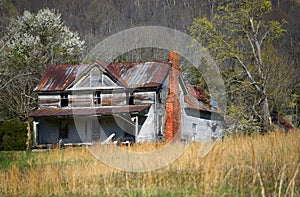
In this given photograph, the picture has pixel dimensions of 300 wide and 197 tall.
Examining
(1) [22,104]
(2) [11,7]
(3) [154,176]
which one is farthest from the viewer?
(2) [11,7]

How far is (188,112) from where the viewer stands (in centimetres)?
3597

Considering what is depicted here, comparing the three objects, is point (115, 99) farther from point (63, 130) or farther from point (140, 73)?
point (63, 130)

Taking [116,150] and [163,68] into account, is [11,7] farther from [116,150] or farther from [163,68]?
[116,150]

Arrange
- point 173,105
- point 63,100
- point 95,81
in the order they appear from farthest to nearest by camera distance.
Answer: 1. point 63,100
2. point 173,105
3. point 95,81

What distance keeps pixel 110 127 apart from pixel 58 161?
46.9 feet

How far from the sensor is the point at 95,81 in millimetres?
33969

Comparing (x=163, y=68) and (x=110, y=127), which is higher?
(x=163, y=68)

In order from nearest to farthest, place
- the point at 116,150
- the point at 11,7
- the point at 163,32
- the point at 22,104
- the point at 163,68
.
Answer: the point at 116,150 → the point at 163,68 → the point at 22,104 → the point at 163,32 → the point at 11,7

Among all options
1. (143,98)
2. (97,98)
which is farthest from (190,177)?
(97,98)

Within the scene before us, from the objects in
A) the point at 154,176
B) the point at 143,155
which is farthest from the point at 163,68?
the point at 154,176

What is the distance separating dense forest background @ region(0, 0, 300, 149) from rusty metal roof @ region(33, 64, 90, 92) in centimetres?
1340

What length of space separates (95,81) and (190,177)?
23466 mm

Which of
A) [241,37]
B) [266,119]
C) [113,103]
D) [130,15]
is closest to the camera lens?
[266,119]

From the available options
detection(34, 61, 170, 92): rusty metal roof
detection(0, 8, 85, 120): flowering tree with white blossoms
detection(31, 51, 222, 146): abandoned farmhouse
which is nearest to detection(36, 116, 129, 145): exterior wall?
detection(31, 51, 222, 146): abandoned farmhouse
